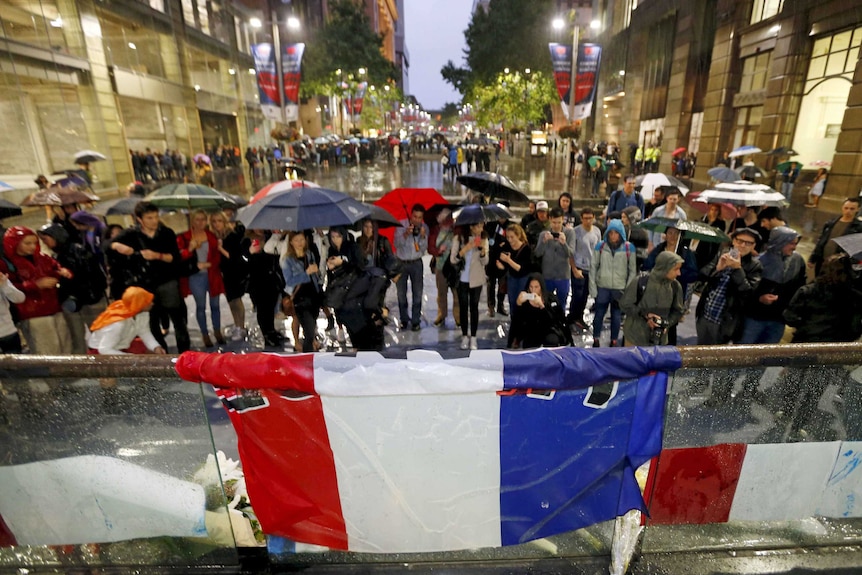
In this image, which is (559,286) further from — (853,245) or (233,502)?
(233,502)

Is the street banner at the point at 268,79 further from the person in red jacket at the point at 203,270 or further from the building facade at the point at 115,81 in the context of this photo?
the person in red jacket at the point at 203,270

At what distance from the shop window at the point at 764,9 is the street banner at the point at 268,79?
19651 millimetres

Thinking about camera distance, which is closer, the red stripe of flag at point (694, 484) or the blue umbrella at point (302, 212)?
the red stripe of flag at point (694, 484)

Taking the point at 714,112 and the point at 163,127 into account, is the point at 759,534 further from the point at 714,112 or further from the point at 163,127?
the point at 163,127

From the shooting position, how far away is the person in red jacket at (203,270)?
6344 mm

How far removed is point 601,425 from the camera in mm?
2498

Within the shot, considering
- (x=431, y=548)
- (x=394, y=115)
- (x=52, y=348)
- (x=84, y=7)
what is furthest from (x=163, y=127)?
(x=394, y=115)

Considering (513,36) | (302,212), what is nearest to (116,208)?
(302,212)

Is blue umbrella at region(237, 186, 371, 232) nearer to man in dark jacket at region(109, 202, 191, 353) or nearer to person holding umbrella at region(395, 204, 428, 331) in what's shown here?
man in dark jacket at region(109, 202, 191, 353)

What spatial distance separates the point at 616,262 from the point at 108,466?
5628mm

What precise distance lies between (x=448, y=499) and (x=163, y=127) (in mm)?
32787

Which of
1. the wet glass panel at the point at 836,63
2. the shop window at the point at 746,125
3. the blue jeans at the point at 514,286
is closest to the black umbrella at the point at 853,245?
the blue jeans at the point at 514,286

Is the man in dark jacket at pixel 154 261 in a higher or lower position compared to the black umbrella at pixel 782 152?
lower

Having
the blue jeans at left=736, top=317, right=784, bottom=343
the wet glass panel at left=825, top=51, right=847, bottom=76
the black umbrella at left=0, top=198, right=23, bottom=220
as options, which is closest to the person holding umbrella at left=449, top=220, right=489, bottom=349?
the blue jeans at left=736, top=317, right=784, bottom=343
